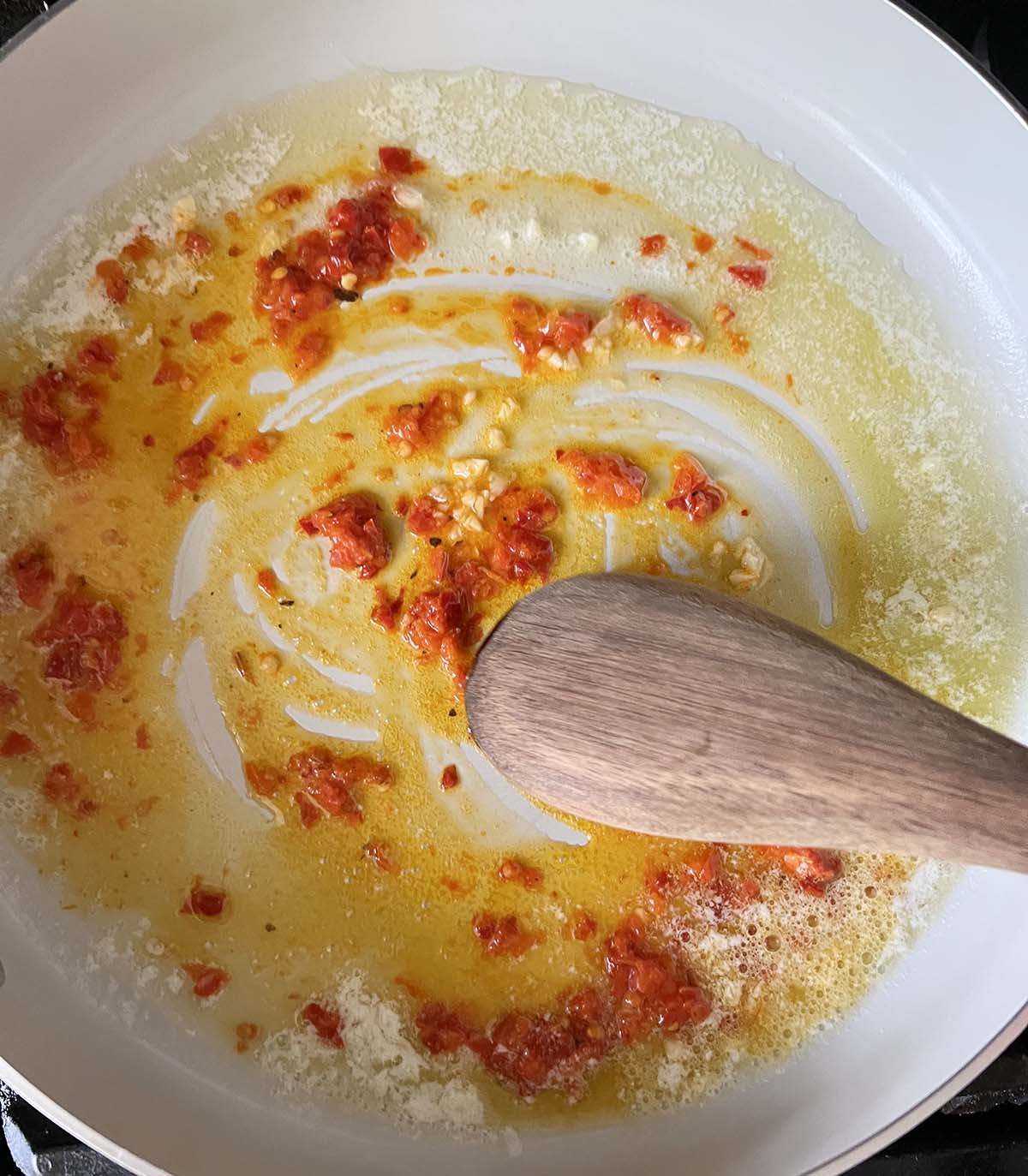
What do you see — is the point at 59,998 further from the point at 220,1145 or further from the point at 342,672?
the point at 342,672

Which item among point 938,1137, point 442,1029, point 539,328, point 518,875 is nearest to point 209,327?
point 539,328

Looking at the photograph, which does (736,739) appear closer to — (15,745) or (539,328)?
(539,328)

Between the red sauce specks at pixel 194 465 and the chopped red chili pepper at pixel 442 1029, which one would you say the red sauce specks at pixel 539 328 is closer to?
the red sauce specks at pixel 194 465

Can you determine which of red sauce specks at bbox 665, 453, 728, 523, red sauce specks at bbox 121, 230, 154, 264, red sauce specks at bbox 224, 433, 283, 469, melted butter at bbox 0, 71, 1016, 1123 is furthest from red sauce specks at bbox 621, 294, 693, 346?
red sauce specks at bbox 121, 230, 154, 264

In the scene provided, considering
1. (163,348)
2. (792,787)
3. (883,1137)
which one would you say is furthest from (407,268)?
(883,1137)

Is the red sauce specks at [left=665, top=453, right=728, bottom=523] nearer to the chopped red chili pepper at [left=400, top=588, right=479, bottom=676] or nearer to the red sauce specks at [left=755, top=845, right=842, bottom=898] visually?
the chopped red chili pepper at [left=400, top=588, right=479, bottom=676]

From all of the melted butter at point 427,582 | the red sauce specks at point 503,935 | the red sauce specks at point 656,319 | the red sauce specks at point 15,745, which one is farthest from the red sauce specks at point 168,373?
the red sauce specks at point 503,935
